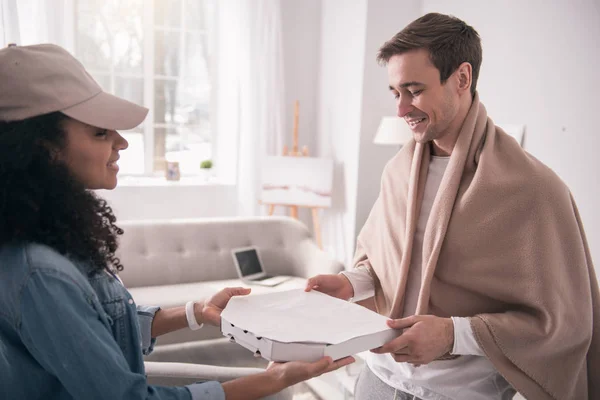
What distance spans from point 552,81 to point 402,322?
101 inches

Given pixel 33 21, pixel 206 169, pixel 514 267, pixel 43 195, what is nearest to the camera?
pixel 43 195

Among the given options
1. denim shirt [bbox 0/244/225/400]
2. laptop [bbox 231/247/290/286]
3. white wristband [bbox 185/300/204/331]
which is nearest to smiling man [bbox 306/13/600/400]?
white wristband [bbox 185/300/204/331]

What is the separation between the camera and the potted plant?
4.86 m

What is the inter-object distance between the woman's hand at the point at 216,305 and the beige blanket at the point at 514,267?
466 millimetres

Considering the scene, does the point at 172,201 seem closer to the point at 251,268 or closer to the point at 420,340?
the point at 251,268

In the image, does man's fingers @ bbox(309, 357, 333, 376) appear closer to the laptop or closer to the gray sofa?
the gray sofa

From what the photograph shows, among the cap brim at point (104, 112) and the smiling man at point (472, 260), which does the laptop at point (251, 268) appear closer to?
the smiling man at point (472, 260)

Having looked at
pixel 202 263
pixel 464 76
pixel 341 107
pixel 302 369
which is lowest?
pixel 202 263

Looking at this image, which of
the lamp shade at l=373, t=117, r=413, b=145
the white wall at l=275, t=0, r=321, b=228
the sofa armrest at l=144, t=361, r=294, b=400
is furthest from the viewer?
the white wall at l=275, t=0, r=321, b=228

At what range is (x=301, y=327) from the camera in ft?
3.39

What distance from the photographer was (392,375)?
1312mm

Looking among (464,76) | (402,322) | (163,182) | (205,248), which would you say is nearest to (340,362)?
(402,322)

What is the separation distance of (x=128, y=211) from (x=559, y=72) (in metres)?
3.51

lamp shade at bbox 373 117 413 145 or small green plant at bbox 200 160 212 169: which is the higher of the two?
lamp shade at bbox 373 117 413 145
